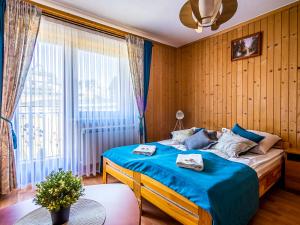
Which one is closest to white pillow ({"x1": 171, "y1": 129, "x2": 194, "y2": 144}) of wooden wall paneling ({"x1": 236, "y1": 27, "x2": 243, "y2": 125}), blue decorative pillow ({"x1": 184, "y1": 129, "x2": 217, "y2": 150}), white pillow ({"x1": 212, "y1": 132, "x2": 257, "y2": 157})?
blue decorative pillow ({"x1": 184, "y1": 129, "x2": 217, "y2": 150})

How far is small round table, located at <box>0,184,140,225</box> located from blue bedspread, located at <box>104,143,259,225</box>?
17.4 inches

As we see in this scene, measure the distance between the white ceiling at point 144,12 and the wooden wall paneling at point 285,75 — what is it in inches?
11.5

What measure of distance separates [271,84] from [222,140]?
124 centimetres

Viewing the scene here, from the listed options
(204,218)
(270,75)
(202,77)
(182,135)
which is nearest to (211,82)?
(202,77)

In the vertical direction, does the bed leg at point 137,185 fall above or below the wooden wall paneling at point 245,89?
below

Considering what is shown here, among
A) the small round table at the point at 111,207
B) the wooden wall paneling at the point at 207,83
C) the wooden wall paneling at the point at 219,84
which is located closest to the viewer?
the small round table at the point at 111,207

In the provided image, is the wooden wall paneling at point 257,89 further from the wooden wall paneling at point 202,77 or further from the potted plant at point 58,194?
the potted plant at point 58,194

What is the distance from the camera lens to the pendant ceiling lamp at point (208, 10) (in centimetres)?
132

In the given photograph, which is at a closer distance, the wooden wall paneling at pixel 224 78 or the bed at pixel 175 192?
the bed at pixel 175 192

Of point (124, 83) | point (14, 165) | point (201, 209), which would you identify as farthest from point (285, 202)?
point (14, 165)

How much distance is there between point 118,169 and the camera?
92.5 inches

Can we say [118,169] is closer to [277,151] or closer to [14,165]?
[14,165]

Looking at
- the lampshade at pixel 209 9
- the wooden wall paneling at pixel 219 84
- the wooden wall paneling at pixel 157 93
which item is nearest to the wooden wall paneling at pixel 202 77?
the wooden wall paneling at pixel 219 84

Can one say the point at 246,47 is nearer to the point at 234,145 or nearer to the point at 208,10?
the point at 234,145
